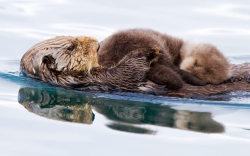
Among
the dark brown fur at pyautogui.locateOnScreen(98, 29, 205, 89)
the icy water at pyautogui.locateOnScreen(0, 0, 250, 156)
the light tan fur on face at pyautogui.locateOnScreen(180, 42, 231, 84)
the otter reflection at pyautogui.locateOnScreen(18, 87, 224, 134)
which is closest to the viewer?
the icy water at pyautogui.locateOnScreen(0, 0, 250, 156)

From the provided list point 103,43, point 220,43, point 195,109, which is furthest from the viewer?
point 220,43

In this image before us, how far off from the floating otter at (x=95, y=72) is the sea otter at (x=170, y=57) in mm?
98

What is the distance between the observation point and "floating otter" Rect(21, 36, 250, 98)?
5867 mm

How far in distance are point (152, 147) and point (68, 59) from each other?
1.90 metres

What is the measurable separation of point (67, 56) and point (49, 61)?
21 cm

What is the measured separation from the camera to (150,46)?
5.96 metres

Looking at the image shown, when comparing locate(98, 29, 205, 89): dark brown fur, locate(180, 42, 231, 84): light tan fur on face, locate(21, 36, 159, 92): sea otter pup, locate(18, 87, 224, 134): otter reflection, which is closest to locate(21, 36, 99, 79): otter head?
locate(21, 36, 159, 92): sea otter pup

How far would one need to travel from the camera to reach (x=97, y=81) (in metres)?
6.02

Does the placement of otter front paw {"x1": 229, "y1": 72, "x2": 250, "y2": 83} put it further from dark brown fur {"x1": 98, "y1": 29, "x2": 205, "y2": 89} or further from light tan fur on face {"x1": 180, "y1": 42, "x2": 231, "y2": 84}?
dark brown fur {"x1": 98, "y1": 29, "x2": 205, "y2": 89}

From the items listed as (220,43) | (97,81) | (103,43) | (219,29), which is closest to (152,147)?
(97,81)

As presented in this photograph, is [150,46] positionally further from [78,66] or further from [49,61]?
[49,61]

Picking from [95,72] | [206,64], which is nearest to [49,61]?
[95,72]

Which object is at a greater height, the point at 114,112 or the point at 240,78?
the point at 240,78

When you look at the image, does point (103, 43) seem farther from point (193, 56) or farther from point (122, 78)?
point (193, 56)
